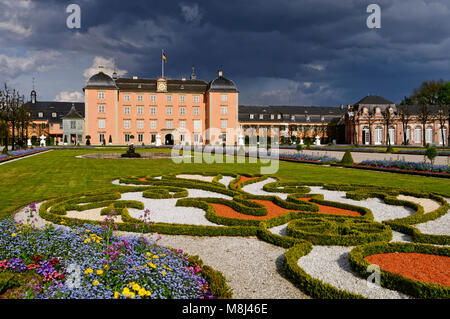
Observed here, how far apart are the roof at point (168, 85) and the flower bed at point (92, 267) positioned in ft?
179

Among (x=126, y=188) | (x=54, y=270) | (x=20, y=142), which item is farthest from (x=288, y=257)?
(x=20, y=142)

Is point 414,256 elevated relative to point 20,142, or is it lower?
lower

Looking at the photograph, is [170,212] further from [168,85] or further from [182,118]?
[168,85]

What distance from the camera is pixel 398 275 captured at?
344cm

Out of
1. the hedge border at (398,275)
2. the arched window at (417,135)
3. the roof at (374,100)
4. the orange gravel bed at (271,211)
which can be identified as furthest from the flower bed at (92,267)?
the arched window at (417,135)

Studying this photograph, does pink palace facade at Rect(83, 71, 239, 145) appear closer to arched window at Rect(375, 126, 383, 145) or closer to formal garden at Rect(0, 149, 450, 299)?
arched window at Rect(375, 126, 383, 145)

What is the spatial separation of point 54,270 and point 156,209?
3.99 metres

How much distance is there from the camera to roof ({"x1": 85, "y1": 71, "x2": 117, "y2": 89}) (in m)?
53.2

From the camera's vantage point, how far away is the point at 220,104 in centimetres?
5616

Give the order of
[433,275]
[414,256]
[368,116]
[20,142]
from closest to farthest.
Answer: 1. [433,275]
2. [414,256]
3. [20,142]
4. [368,116]

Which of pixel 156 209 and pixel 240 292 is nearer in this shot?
pixel 240 292

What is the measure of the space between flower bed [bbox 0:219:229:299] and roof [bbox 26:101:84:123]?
65.8 meters

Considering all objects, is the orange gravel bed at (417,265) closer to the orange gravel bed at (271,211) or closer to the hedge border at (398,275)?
the hedge border at (398,275)

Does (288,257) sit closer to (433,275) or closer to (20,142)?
(433,275)
